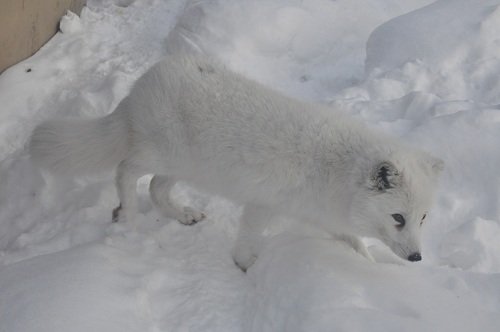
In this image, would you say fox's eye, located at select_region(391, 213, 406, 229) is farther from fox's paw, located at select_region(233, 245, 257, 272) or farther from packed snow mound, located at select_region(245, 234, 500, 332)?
fox's paw, located at select_region(233, 245, 257, 272)

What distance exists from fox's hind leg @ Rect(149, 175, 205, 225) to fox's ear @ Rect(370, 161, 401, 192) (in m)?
1.09

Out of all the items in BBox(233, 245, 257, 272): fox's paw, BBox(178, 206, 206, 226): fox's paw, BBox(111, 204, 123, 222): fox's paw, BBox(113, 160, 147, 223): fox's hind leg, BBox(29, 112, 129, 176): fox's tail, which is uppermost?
BBox(29, 112, 129, 176): fox's tail

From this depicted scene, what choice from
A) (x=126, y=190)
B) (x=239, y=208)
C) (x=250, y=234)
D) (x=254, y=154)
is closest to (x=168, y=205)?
(x=126, y=190)

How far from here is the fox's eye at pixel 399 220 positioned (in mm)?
2775

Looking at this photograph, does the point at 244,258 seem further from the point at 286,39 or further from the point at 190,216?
the point at 286,39

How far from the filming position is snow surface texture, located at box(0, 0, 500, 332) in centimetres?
250

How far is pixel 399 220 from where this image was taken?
278cm

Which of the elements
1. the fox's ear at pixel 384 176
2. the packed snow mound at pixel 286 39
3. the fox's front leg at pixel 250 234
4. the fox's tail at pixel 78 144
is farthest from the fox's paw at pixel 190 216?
the packed snow mound at pixel 286 39

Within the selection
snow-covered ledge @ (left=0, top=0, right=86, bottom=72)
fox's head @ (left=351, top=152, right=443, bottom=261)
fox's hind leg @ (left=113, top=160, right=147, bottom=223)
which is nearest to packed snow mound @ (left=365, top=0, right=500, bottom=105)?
fox's head @ (left=351, top=152, right=443, bottom=261)

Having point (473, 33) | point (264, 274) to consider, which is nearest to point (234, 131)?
point (264, 274)

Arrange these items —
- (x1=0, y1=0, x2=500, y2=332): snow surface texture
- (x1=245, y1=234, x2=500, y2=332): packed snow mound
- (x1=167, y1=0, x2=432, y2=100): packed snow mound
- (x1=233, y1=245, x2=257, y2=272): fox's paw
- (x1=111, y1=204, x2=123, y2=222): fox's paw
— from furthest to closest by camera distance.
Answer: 1. (x1=167, y1=0, x2=432, y2=100): packed snow mound
2. (x1=111, y1=204, x2=123, y2=222): fox's paw
3. (x1=233, y1=245, x2=257, y2=272): fox's paw
4. (x1=0, y1=0, x2=500, y2=332): snow surface texture
5. (x1=245, y1=234, x2=500, y2=332): packed snow mound

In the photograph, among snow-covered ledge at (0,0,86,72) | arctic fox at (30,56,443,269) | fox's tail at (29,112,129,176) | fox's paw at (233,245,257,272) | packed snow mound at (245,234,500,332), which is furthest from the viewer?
snow-covered ledge at (0,0,86,72)

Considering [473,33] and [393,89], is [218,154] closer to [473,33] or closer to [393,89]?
[393,89]

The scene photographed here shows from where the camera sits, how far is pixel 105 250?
2.92m
